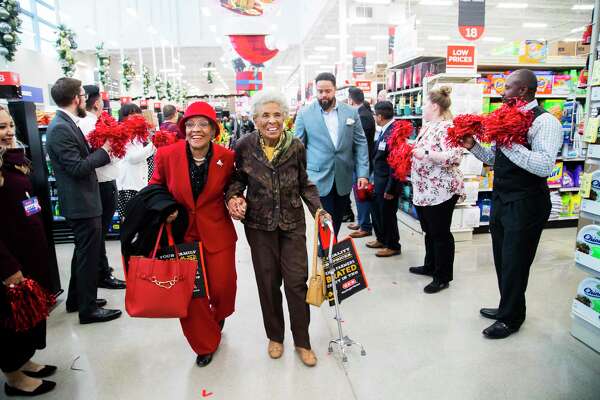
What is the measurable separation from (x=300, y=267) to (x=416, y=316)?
4.24 ft

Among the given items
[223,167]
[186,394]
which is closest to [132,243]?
[223,167]

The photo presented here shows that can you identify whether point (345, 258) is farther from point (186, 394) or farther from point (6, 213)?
point (6, 213)

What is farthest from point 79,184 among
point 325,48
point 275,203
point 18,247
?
point 325,48

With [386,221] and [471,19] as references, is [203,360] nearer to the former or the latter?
[386,221]

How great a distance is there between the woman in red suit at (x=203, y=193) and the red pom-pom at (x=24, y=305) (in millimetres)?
743

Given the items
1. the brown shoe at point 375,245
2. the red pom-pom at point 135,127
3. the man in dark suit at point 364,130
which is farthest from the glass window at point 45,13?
the brown shoe at point 375,245

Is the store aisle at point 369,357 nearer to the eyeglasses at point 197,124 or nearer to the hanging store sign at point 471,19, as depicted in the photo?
the eyeglasses at point 197,124

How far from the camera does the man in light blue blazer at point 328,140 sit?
3361 millimetres

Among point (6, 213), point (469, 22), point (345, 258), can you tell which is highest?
point (469, 22)

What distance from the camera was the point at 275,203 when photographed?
235cm

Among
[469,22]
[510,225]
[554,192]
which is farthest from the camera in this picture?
[469,22]

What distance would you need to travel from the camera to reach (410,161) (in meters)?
3.75

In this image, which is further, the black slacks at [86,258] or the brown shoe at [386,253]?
the brown shoe at [386,253]

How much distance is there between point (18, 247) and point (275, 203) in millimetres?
1409
